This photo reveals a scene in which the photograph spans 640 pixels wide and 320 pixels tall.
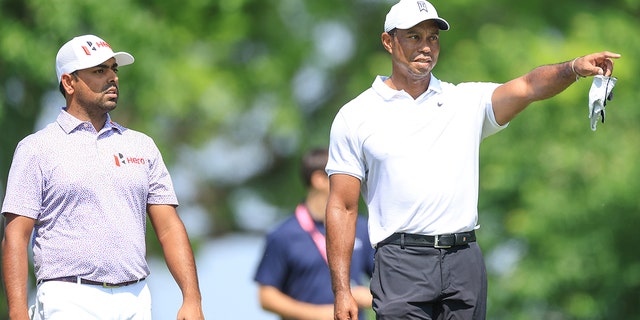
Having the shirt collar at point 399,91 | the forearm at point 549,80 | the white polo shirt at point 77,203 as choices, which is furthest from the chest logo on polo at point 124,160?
the forearm at point 549,80

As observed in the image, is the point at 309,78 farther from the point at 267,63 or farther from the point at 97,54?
the point at 97,54

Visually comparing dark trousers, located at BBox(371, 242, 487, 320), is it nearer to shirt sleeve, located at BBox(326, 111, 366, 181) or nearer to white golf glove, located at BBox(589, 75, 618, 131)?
shirt sleeve, located at BBox(326, 111, 366, 181)

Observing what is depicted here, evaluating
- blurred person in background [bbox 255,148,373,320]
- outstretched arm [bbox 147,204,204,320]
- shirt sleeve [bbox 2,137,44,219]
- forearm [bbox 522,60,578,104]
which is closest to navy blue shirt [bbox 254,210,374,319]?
blurred person in background [bbox 255,148,373,320]

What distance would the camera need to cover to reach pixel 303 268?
1105cm

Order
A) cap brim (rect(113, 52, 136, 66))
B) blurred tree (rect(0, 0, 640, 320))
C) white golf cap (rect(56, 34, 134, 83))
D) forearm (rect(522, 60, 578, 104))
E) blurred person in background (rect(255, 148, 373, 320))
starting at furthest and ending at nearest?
blurred tree (rect(0, 0, 640, 320)) < blurred person in background (rect(255, 148, 373, 320)) < cap brim (rect(113, 52, 136, 66)) < white golf cap (rect(56, 34, 134, 83)) < forearm (rect(522, 60, 578, 104))

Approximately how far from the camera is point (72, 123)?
8.80m

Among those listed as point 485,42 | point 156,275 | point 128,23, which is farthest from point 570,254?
point 156,275

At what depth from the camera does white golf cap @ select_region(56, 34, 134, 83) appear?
8844mm

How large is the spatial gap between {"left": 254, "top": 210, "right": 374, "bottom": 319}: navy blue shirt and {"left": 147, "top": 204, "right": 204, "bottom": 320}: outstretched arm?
6.80ft

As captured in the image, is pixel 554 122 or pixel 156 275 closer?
pixel 554 122

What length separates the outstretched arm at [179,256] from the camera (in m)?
8.77

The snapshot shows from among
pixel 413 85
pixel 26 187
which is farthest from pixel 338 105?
pixel 26 187

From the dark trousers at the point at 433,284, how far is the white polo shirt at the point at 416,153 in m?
0.13

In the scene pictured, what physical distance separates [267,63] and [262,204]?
3079 mm
